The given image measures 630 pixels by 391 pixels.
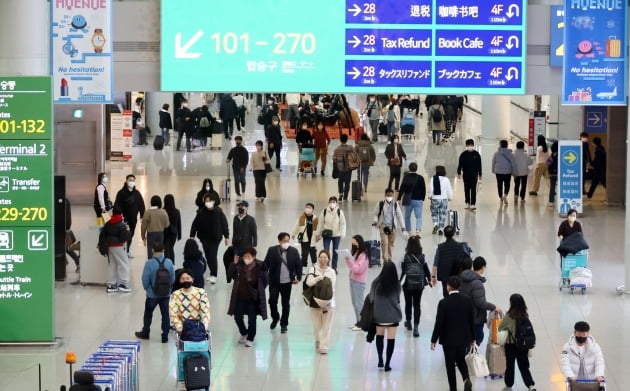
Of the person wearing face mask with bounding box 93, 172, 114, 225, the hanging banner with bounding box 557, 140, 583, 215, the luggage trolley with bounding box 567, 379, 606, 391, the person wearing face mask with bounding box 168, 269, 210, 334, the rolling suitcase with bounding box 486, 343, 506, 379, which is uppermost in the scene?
the hanging banner with bounding box 557, 140, 583, 215

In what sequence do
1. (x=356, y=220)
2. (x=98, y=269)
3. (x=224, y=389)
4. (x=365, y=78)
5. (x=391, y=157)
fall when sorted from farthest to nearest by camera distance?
(x=391, y=157), (x=356, y=220), (x=365, y=78), (x=98, y=269), (x=224, y=389)

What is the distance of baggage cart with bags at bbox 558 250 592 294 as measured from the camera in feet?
59.5

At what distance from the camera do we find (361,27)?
1970cm

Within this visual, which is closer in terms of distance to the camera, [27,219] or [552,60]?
[27,219]

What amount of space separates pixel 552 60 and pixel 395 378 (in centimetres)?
754

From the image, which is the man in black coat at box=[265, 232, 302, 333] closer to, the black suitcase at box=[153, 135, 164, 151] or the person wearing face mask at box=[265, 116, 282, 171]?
the person wearing face mask at box=[265, 116, 282, 171]

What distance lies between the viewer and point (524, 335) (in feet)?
42.8

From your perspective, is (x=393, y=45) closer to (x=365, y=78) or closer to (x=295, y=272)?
(x=365, y=78)

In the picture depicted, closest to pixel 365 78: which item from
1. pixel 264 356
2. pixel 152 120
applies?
pixel 264 356

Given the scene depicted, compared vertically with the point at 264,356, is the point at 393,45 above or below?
above

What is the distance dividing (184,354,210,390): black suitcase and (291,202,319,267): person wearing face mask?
6126 millimetres

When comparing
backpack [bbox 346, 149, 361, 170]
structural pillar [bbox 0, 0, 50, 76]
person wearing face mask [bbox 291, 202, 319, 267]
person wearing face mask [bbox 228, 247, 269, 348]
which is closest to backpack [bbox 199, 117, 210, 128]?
backpack [bbox 346, 149, 361, 170]

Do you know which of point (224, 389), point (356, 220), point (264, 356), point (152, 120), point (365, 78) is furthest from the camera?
point (152, 120)

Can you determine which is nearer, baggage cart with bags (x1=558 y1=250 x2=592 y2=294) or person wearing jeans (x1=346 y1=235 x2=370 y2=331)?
person wearing jeans (x1=346 y1=235 x2=370 y2=331)
